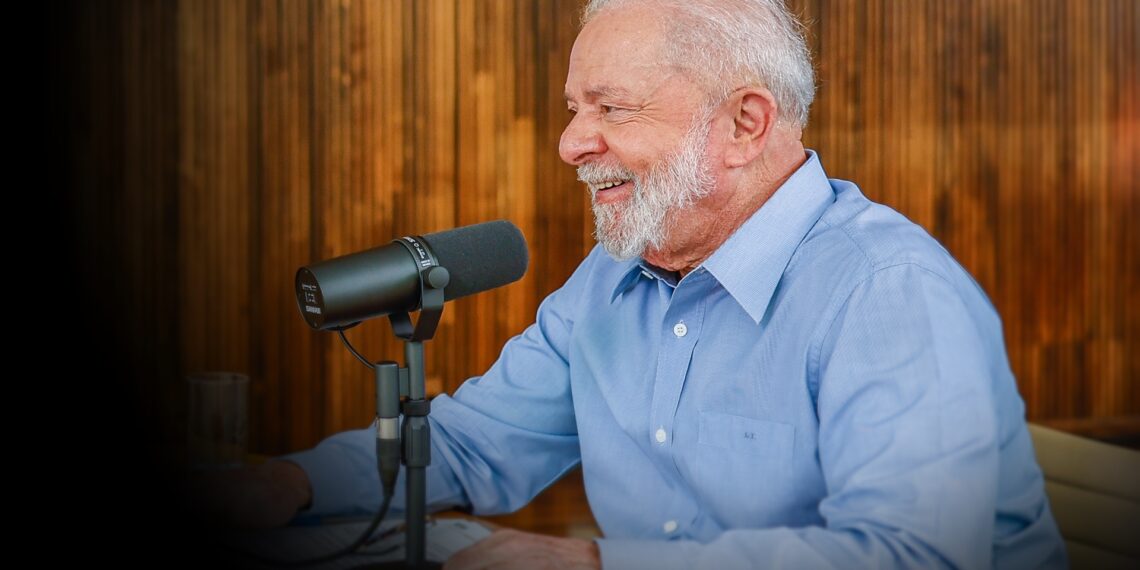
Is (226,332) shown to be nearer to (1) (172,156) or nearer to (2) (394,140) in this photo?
(1) (172,156)

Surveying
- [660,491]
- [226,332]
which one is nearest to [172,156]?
[226,332]

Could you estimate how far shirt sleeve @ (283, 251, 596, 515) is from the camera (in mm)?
1521

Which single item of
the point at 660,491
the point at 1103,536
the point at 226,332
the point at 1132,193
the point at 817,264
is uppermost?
the point at 1132,193

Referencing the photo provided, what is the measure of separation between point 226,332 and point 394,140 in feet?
2.08

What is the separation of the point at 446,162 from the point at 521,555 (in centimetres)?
186

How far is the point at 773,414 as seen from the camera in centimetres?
127

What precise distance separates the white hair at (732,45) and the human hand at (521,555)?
67 centimetres

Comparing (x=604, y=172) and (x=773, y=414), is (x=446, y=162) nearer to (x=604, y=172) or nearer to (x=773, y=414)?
(x=604, y=172)

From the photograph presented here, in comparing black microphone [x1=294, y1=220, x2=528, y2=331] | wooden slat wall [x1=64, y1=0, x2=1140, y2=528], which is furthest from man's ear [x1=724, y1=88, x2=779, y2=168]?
wooden slat wall [x1=64, y1=0, x2=1140, y2=528]

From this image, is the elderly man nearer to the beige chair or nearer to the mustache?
the mustache

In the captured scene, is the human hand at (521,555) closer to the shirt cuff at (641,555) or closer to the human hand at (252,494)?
the shirt cuff at (641,555)

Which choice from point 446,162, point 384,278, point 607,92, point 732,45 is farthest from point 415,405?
point 446,162

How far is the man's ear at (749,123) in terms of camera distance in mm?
1416

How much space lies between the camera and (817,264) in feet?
4.26
